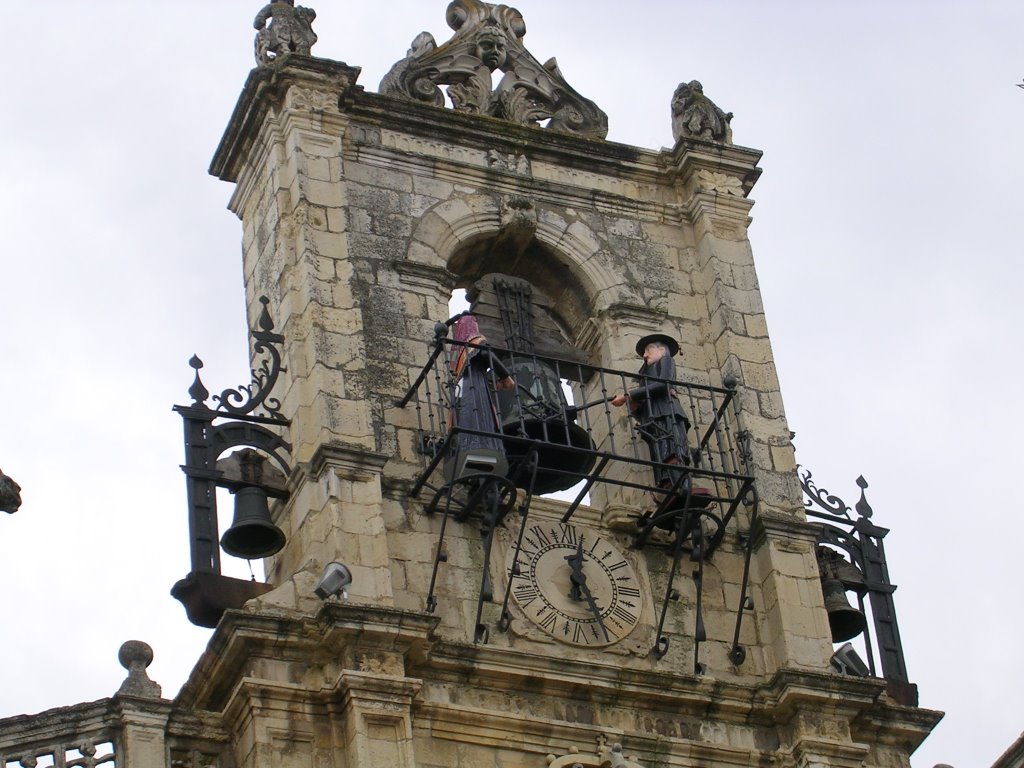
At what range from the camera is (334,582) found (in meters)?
17.9

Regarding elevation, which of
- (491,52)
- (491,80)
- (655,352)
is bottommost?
(655,352)

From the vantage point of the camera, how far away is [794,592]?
19.6 m

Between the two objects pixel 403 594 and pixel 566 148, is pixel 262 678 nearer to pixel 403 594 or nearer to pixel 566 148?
pixel 403 594

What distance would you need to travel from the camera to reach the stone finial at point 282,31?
2133 cm

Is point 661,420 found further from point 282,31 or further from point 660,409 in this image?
point 282,31

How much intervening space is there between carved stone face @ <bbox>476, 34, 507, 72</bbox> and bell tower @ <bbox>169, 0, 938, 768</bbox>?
0.06ft

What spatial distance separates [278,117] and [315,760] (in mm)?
5631

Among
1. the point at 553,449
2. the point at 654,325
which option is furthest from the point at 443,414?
the point at 654,325

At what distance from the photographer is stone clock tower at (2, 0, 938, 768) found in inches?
706

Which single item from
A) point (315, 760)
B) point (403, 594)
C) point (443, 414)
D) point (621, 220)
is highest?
point (621, 220)

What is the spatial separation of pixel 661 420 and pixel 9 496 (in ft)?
17.9

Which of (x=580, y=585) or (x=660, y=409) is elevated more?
(x=660, y=409)

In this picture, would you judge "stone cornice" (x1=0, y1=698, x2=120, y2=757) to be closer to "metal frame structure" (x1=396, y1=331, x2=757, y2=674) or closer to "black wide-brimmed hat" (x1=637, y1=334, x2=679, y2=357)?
"metal frame structure" (x1=396, y1=331, x2=757, y2=674)

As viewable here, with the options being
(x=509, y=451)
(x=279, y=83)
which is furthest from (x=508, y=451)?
(x=279, y=83)
